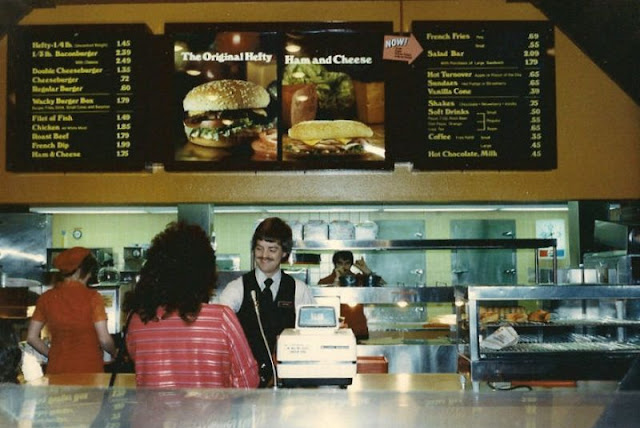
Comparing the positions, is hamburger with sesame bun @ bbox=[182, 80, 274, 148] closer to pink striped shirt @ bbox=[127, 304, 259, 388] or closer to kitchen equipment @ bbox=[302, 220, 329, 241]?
kitchen equipment @ bbox=[302, 220, 329, 241]

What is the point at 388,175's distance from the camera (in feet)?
16.0

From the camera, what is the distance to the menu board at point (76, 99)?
15.4 ft

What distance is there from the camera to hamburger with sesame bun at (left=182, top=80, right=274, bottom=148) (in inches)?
181

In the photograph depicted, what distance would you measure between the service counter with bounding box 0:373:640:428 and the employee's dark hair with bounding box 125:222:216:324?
2.25ft

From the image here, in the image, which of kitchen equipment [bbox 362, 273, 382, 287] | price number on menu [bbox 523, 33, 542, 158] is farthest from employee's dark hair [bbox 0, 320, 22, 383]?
price number on menu [bbox 523, 33, 542, 158]

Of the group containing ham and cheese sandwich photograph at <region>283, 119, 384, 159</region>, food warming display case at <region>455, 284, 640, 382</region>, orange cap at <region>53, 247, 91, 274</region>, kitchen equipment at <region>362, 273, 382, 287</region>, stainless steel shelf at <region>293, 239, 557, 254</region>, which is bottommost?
food warming display case at <region>455, 284, 640, 382</region>

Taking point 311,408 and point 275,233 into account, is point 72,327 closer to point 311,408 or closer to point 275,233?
point 275,233

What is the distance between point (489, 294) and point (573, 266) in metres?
1.86

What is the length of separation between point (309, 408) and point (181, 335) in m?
0.96

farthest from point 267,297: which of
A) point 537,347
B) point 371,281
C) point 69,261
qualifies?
point 371,281

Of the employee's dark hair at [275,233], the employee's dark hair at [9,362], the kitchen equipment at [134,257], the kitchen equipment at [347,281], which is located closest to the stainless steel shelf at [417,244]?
the kitchen equipment at [347,281]

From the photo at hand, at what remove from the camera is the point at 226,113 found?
4602 millimetres

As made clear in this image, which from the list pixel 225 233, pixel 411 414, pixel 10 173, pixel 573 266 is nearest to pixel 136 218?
pixel 225 233

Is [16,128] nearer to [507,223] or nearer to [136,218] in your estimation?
[136,218]
